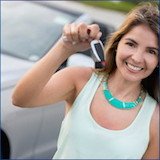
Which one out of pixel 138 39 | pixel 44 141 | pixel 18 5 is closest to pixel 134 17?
pixel 138 39

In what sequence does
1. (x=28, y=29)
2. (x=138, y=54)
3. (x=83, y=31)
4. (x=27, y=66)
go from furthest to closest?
1. (x=28, y=29)
2. (x=27, y=66)
3. (x=138, y=54)
4. (x=83, y=31)

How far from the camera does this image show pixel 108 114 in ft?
6.09

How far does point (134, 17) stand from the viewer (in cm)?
196

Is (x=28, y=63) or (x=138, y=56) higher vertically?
(x=138, y=56)

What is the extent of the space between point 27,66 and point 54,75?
7.15 feet

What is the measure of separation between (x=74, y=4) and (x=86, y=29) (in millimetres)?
12510

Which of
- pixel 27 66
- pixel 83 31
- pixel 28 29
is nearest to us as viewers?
pixel 83 31

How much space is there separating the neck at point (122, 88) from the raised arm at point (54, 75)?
0.13 meters

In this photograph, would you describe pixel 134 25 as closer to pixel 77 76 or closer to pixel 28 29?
pixel 77 76

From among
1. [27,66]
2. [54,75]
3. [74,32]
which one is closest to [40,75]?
[54,75]

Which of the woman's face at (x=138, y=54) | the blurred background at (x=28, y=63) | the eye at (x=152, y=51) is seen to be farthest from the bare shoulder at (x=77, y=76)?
the blurred background at (x=28, y=63)

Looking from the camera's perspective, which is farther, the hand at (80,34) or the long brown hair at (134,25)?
the long brown hair at (134,25)

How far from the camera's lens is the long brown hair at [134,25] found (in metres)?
1.92

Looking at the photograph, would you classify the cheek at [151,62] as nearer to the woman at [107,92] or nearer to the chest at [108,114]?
the woman at [107,92]
